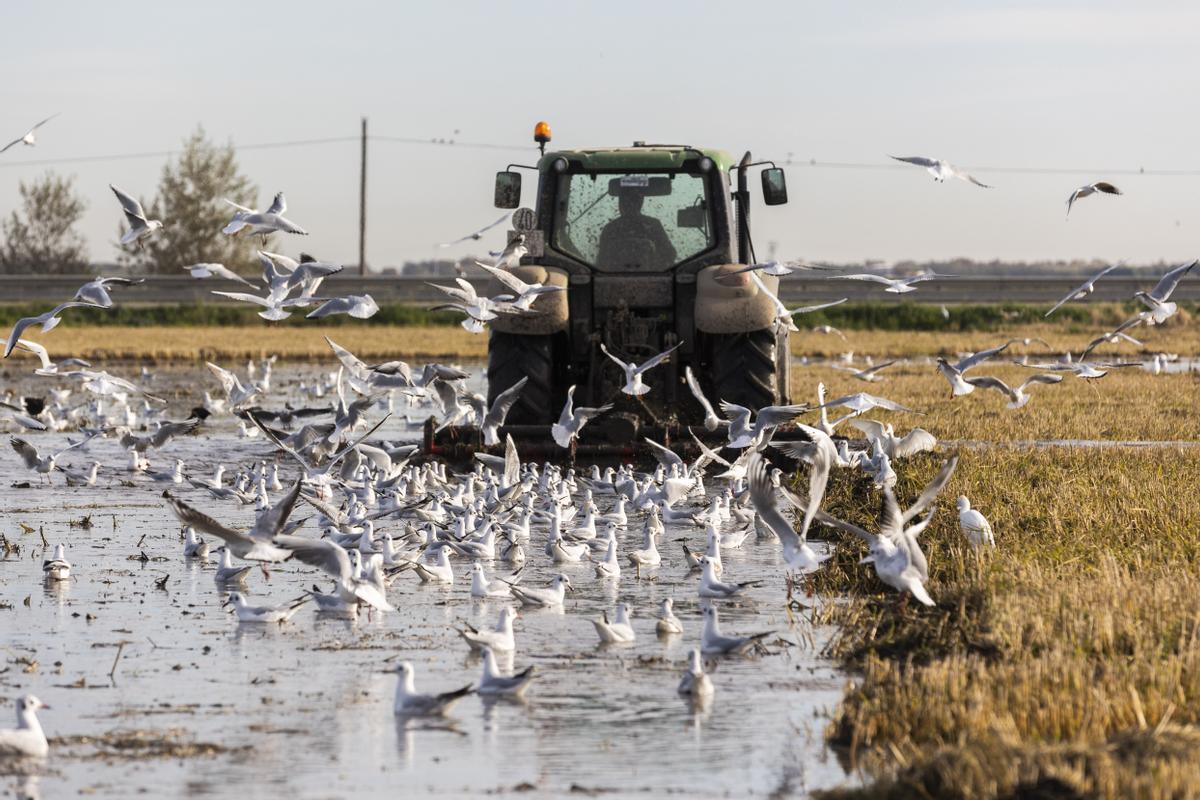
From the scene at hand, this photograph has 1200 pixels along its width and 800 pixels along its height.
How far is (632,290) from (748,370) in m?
1.17

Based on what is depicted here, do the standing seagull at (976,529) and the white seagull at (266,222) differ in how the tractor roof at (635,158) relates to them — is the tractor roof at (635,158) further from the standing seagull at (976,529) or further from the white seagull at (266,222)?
the standing seagull at (976,529)

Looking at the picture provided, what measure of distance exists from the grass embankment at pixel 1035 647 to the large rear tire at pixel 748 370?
221 centimetres

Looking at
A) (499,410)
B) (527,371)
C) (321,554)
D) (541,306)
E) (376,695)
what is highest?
(541,306)

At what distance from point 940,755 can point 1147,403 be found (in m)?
16.3

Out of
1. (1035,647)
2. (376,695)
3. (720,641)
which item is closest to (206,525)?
(376,695)

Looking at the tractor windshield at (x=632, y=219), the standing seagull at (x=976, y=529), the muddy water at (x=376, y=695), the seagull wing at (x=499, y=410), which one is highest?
the tractor windshield at (x=632, y=219)

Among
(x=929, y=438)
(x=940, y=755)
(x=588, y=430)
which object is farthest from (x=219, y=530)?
(x=588, y=430)

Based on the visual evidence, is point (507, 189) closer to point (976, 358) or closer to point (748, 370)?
point (748, 370)

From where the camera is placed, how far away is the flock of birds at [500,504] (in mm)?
7820

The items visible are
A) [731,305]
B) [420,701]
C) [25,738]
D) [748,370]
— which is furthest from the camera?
[748,370]

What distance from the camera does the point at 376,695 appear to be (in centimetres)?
678

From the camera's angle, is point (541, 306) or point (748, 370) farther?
point (748, 370)

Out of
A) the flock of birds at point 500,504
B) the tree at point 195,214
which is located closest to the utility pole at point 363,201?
the tree at point 195,214

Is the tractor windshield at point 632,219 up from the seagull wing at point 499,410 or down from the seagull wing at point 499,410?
up
